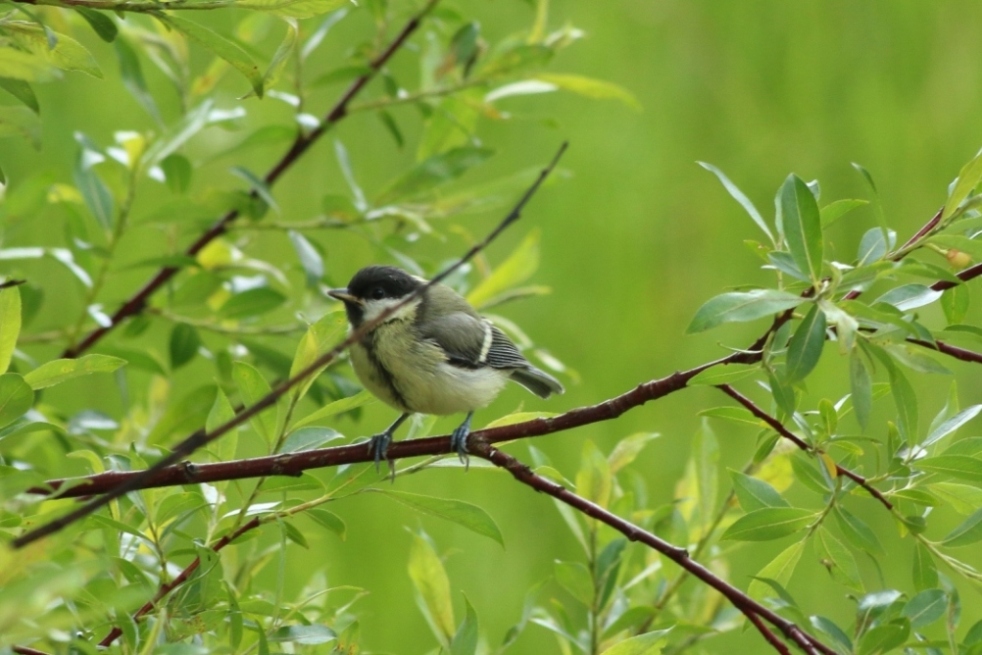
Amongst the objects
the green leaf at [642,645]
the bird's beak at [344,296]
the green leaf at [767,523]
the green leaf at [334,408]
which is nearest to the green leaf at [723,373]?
the green leaf at [767,523]

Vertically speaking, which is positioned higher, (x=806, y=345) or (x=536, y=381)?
(x=806, y=345)

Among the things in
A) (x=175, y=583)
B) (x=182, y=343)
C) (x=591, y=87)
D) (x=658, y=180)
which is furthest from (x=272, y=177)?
(x=658, y=180)

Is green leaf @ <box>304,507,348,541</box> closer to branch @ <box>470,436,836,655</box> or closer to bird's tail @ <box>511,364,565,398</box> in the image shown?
branch @ <box>470,436,836,655</box>

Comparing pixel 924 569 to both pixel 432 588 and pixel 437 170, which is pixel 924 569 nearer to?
pixel 432 588

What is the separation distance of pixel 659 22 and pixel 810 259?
3.49 metres

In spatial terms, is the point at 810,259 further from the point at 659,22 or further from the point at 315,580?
the point at 659,22

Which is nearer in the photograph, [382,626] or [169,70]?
[169,70]

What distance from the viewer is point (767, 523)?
4.00ft

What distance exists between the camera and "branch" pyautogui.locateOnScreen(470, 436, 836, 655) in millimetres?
1179

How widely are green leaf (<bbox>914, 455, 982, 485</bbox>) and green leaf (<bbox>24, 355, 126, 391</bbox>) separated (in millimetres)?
868

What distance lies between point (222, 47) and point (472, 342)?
4.51ft

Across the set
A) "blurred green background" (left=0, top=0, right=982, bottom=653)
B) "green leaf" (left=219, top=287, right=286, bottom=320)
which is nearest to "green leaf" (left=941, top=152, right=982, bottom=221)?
"green leaf" (left=219, top=287, right=286, bottom=320)

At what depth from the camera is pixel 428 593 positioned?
4.77ft

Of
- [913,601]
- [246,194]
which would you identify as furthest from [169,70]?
[913,601]
